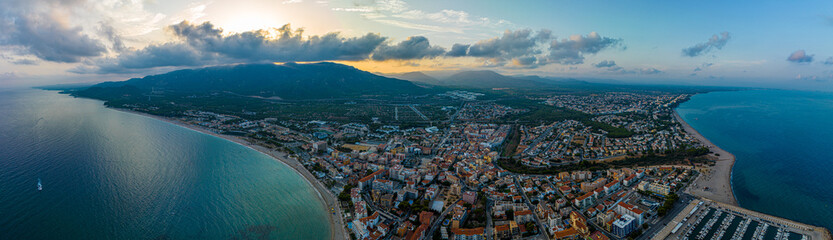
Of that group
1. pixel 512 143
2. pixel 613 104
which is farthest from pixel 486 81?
pixel 512 143

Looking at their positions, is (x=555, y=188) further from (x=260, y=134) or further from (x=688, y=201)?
(x=260, y=134)

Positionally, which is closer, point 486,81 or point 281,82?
point 281,82

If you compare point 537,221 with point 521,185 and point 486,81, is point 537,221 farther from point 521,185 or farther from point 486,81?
point 486,81

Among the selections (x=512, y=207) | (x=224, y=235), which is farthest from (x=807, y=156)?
(x=224, y=235)

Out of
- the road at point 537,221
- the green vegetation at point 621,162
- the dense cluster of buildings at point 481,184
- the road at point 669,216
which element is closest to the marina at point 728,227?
the road at point 669,216

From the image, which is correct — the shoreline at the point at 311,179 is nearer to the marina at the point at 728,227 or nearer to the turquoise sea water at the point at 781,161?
the marina at the point at 728,227
